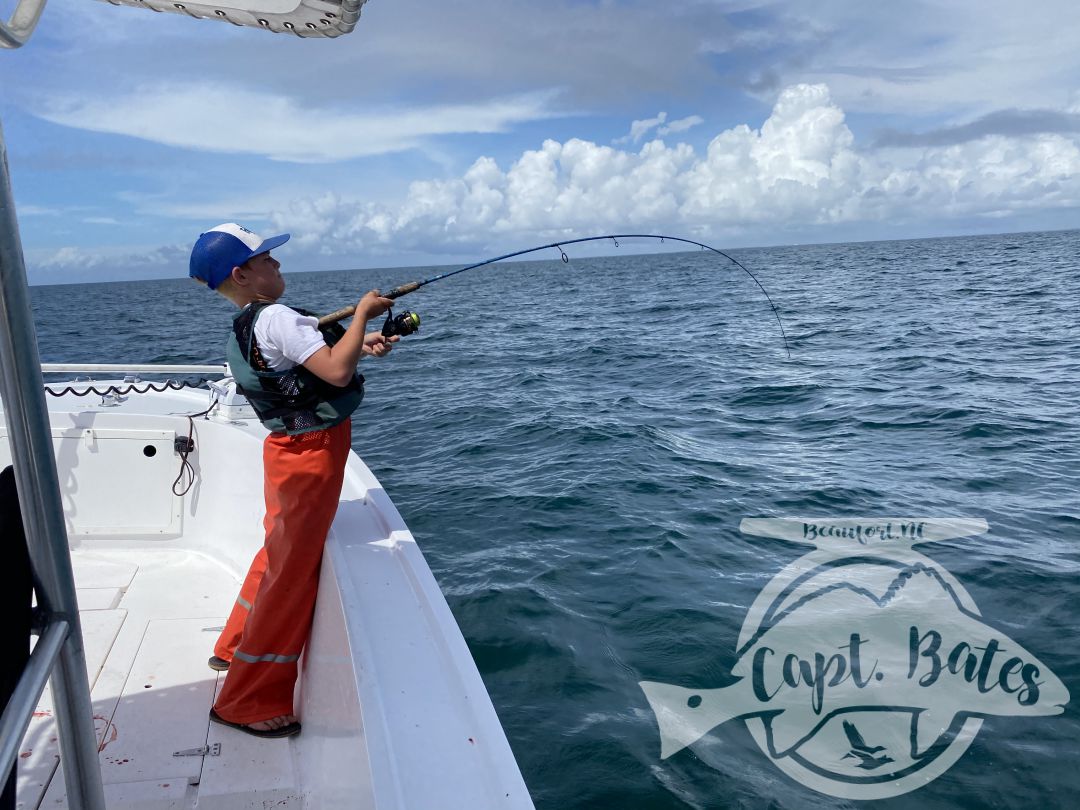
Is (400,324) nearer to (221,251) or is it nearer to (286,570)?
(221,251)

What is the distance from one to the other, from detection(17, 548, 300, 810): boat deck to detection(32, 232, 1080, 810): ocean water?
1.22 meters

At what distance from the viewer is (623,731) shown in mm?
3352

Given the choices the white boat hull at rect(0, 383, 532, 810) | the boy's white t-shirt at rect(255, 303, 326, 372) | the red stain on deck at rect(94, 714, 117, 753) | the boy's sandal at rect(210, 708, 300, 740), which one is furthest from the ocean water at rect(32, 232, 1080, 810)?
the boy's white t-shirt at rect(255, 303, 326, 372)

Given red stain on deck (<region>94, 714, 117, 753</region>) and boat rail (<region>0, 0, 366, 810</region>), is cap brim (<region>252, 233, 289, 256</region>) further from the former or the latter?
red stain on deck (<region>94, 714, 117, 753</region>)

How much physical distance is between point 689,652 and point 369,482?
6.08 feet

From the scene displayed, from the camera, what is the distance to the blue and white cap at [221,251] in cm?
231

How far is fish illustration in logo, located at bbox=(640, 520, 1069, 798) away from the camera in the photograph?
10.4 ft

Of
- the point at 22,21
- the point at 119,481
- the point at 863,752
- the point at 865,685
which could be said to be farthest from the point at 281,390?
the point at 865,685

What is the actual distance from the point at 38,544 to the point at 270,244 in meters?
1.58

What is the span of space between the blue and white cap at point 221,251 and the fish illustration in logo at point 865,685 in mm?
2574

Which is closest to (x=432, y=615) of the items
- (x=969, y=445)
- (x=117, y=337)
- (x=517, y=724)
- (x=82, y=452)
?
(x=517, y=724)

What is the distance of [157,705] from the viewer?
275cm

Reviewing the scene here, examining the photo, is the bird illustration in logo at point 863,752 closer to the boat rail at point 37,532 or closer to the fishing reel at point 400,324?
the fishing reel at point 400,324

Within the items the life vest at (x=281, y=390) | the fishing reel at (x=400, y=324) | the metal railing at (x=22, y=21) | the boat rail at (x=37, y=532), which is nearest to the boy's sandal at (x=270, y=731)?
the life vest at (x=281, y=390)
